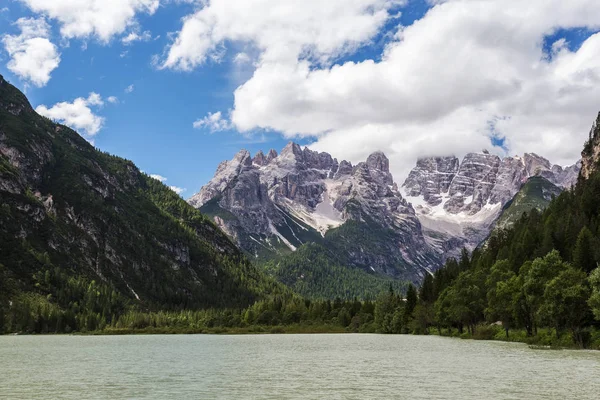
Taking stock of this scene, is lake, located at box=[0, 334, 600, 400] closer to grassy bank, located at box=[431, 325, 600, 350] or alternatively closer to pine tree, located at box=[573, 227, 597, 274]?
grassy bank, located at box=[431, 325, 600, 350]

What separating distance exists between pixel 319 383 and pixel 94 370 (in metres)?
30.8

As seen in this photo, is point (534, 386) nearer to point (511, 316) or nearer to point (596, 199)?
point (511, 316)

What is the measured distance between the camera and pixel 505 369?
6369 centimetres

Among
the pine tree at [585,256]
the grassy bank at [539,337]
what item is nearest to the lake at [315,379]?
the grassy bank at [539,337]

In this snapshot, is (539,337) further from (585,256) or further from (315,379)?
(315,379)

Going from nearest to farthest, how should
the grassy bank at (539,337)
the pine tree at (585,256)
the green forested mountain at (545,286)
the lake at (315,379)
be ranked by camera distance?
the lake at (315,379)
the green forested mountain at (545,286)
the grassy bank at (539,337)
the pine tree at (585,256)

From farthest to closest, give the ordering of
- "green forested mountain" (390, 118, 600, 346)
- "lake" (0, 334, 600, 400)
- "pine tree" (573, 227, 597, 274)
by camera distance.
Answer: "pine tree" (573, 227, 597, 274) → "green forested mountain" (390, 118, 600, 346) → "lake" (0, 334, 600, 400)

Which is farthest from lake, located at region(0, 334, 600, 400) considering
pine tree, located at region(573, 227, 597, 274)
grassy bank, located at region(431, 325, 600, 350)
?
pine tree, located at region(573, 227, 597, 274)

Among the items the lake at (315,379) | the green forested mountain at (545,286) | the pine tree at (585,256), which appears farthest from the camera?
the pine tree at (585,256)

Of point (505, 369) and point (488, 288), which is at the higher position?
point (488, 288)

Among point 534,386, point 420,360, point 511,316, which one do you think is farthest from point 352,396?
point 511,316

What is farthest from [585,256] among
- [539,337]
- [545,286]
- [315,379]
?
[315,379]

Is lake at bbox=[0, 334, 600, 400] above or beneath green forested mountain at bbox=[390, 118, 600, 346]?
beneath

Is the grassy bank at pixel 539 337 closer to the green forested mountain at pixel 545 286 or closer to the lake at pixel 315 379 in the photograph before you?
the green forested mountain at pixel 545 286
